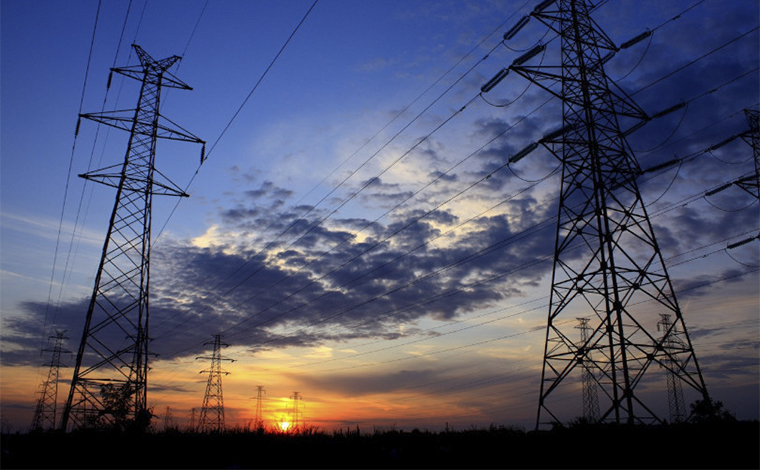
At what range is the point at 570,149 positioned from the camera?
21.0 meters

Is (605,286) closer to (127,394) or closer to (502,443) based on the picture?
(502,443)

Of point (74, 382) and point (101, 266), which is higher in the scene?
point (101, 266)

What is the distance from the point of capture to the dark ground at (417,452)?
27.5ft

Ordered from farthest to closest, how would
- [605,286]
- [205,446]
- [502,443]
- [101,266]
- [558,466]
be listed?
[101,266], [605,286], [205,446], [502,443], [558,466]

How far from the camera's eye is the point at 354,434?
44.1 feet

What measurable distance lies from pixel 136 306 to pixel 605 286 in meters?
19.9

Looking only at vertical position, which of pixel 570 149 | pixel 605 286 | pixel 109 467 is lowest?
pixel 109 467

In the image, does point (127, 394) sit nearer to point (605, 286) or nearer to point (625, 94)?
point (605, 286)

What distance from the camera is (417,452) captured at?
9570mm

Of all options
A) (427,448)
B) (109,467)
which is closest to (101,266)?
(109,467)

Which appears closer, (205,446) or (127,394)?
(205,446)

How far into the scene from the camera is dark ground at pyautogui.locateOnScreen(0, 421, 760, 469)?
8367 mm

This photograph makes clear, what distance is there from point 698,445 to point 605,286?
10.3 metres

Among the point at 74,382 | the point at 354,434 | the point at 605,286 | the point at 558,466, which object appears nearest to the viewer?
the point at 558,466
